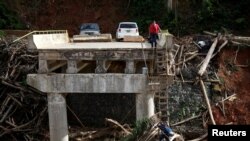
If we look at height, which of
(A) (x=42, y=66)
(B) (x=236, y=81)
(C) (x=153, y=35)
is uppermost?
(C) (x=153, y=35)

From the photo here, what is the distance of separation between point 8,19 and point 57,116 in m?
24.5

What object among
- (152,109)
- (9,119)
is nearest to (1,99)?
(9,119)

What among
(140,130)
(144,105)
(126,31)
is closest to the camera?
(140,130)

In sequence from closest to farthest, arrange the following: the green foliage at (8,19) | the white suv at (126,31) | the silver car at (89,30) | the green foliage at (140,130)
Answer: the green foliage at (140,130) → the white suv at (126,31) → the silver car at (89,30) → the green foliage at (8,19)

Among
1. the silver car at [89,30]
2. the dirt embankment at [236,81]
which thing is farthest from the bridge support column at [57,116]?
the silver car at [89,30]

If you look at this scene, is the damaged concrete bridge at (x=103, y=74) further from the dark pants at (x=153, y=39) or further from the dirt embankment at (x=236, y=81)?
the dirt embankment at (x=236, y=81)

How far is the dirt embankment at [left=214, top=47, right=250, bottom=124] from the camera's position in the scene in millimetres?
28203

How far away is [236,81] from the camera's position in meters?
30.5

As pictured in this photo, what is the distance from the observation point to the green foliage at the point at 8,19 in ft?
150

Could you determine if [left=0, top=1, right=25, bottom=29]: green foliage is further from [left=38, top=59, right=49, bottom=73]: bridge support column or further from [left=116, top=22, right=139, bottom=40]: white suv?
[left=38, top=59, right=49, bottom=73]: bridge support column

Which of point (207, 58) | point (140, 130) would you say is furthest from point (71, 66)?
point (207, 58)

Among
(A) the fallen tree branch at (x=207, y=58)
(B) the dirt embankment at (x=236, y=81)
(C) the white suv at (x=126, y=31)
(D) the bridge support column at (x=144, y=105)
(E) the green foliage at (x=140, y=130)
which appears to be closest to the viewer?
(E) the green foliage at (x=140, y=130)

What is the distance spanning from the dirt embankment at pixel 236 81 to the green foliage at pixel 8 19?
68.7 feet

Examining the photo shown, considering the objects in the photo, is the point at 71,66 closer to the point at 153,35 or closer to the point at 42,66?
the point at 42,66
